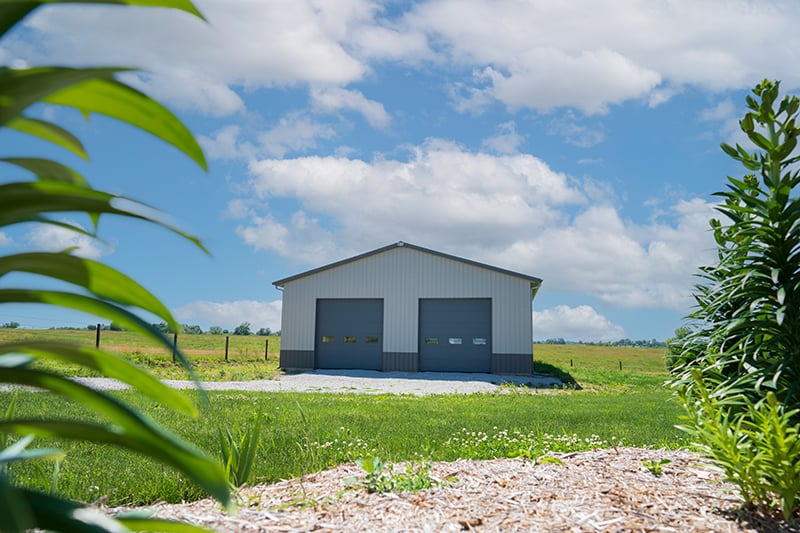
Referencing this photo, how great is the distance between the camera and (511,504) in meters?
3.26

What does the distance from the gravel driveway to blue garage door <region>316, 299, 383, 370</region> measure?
0.70 metres

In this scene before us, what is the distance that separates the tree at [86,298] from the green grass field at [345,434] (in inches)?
48.4

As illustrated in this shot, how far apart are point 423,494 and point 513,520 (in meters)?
0.63

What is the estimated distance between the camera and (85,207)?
1069mm

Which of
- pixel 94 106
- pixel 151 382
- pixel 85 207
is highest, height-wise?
pixel 94 106

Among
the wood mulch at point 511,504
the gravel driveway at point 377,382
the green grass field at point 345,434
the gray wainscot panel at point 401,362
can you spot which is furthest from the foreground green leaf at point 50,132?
the gray wainscot panel at point 401,362

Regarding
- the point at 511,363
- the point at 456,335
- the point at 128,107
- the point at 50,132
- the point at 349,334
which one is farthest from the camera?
the point at 349,334

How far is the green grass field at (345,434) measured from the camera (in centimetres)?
441

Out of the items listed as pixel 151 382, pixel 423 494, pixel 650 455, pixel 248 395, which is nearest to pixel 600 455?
pixel 650 455

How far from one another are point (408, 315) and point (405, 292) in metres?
0.90

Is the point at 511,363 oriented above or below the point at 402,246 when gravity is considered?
below

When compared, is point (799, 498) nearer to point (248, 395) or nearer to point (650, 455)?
point (650, 455)

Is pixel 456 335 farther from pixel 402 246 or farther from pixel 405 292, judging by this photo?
pixel 402 246

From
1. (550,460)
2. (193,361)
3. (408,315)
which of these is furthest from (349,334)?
(550,460)
